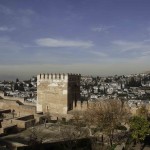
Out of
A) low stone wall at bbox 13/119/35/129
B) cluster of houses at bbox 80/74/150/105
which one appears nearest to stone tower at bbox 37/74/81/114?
low stone wall at bbox 13/119/35/129

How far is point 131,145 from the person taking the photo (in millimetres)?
19594

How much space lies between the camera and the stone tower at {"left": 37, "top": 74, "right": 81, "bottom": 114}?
27.4 metres

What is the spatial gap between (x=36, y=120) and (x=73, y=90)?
4779mm

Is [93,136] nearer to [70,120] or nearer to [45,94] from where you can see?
[70,120]

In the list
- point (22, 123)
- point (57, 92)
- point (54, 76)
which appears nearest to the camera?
point (22, 123)

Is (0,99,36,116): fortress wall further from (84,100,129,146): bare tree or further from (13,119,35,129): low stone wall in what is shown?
(84,100,129,146): bare tree

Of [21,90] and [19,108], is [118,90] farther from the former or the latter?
[19,108]

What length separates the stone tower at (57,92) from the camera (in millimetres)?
27391

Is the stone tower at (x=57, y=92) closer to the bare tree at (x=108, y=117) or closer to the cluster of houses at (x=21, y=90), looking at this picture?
the bare tree at (x=108, y=117)

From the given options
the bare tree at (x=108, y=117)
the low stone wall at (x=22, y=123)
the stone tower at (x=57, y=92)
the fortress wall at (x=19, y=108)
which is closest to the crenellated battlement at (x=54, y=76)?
the stone tower at (x=57, y=92)

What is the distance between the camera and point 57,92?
2772 centimetres

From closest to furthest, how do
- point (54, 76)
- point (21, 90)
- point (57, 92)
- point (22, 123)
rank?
point (22, 123) < point (57, 92) < point (54, 76) < point (21, 90)

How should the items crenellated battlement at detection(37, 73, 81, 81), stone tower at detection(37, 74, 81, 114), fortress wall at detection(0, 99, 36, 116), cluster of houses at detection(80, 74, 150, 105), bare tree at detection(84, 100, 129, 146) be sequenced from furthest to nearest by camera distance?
cluster of houses at detection(80, 74, 150, 105) < fortress wall at detection(0, 99, 36, 116) < crenellated battlement at detection(37, 73, 81, 81) < stone tower at detection(37, 74, 81, 114) < bare tree at detection(84, 100, 129, 146)

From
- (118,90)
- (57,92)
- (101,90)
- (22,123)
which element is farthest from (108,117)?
(101,90)
